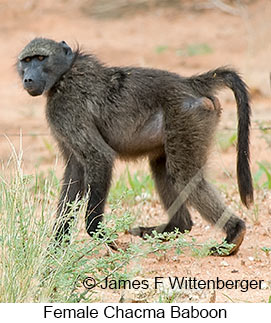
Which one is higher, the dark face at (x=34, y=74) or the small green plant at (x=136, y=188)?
the dark face at (x=34, y=74)

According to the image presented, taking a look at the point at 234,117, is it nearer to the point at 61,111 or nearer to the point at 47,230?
the point at 61,111

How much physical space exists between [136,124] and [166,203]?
2.24 feet

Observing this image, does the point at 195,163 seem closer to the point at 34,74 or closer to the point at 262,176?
the point at 34,74

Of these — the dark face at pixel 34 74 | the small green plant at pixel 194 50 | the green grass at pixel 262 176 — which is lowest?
the green grass at pixel 262 176

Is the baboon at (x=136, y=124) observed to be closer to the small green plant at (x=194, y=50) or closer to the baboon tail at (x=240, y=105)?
the baboon tail at (x=240, y=105)

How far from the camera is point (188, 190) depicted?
17.3 feet

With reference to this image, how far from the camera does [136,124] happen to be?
18.1ft

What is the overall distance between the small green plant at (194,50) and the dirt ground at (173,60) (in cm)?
5

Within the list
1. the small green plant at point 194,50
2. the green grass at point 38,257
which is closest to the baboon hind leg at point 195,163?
the green grass at point 38,257

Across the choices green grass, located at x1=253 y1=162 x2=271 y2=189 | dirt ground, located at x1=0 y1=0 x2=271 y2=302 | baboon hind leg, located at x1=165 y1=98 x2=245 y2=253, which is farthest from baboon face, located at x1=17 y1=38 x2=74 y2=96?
green grass, located at x1=253 y1=162 x2=271 y2=189

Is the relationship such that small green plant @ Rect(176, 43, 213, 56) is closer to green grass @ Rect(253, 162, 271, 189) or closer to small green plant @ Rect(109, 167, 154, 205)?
green grass @ Rect(253, 162, 271, 189)

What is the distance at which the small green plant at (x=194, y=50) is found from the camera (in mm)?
13133

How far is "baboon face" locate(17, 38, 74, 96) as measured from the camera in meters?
5.46

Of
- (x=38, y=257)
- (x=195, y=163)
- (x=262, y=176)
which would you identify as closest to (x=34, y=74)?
(x=195, y=163)
